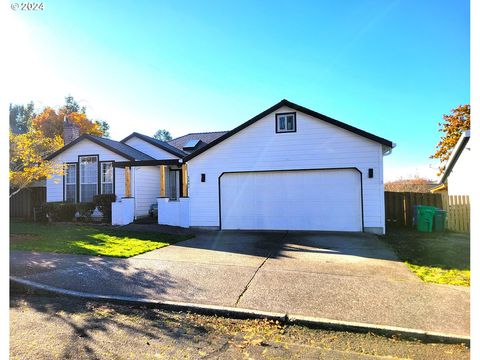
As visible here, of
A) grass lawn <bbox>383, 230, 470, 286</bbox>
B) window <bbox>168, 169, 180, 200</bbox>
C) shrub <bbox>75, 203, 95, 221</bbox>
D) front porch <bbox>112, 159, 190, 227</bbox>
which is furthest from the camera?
window <bbox>168, 169, 180, 200</bbox>

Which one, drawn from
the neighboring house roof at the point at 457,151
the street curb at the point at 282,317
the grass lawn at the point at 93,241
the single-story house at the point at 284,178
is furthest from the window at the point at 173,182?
the neighboring house roof at the point at 457,151

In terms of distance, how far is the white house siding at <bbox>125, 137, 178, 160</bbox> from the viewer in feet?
59.5

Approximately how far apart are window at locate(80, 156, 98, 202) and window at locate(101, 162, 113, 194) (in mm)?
422

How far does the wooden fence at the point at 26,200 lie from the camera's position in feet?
54.7

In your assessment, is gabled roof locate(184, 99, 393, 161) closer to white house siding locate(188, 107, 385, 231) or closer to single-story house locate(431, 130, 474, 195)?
white house siding locate(188, 107, 385, 231)

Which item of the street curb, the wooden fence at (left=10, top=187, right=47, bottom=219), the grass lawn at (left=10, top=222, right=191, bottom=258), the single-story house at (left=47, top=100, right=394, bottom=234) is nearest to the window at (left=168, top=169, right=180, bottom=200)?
the single-story house at (left=47, top=100, right=394, bottom=234)

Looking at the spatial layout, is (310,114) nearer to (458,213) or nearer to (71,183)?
(458,213)

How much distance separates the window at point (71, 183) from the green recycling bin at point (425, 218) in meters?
16.8

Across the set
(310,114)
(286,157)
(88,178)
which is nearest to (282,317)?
(286,157)

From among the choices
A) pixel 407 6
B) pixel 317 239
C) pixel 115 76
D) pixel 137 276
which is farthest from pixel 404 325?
pixel 115 76

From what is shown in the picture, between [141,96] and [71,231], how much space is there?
20.1 ft

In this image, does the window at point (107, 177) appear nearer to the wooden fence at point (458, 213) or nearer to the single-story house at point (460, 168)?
the wooden fence at point (458, 213)

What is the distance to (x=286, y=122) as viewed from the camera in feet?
39.1

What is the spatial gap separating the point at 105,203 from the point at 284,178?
9.09 meters
